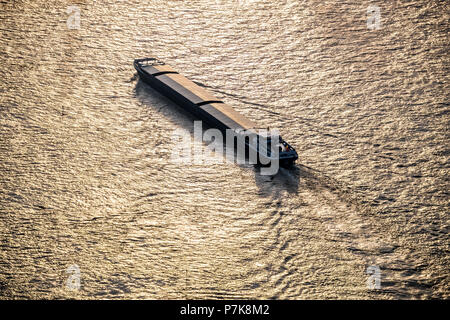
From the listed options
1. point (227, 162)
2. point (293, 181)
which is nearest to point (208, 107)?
point (227, 162)

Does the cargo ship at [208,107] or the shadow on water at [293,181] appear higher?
the cargo ship at [208,107]

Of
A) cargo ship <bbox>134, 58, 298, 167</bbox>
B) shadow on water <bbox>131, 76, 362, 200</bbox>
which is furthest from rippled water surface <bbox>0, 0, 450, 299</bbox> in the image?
cargo ship <bbox>134, 58, 298, 167</bbox>

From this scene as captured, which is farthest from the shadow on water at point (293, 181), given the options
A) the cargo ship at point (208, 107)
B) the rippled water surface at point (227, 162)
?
the cargo ship at point (208, 107)

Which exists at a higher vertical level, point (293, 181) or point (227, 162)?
point (227, 162)

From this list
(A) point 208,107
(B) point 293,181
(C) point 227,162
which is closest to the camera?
(B) point 293,181

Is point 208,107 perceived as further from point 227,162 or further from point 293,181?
point 293,181

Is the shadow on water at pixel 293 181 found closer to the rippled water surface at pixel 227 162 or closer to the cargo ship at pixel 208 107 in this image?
the rippled water surface at pixel 227 162
